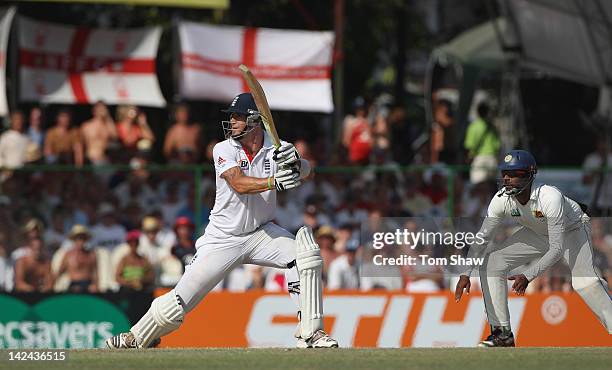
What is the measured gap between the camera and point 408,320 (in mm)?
16484

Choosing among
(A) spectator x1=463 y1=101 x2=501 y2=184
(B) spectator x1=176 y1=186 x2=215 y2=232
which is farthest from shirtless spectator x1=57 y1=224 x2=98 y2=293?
(A) spectator x1=463 y1=101 x2=501 y2=184

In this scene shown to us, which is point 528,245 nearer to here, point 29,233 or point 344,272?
point 344,272

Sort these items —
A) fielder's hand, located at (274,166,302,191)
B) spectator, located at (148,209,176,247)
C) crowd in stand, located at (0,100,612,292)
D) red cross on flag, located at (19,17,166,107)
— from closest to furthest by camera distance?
fielder's hand, located at (274,166,302,191) < crowd in stand, located at (0,100,612,292) < spectator, located at (148,209,176,247) < red cross on flag, located at (19,17,166,107)

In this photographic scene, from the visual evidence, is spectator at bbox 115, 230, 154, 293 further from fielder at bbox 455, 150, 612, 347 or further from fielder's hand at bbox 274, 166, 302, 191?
fielder's hand at bbox 274, 166, 302, 191

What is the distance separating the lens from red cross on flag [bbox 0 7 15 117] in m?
19.9

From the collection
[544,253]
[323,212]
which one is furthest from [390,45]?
[544,253]

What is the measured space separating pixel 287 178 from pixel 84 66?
9.79m

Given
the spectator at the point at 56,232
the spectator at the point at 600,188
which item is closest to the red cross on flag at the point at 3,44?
the spectator at the point at 56,232

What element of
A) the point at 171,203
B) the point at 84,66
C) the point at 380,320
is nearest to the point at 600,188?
the point at 380,320

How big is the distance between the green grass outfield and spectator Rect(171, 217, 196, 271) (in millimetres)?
5207

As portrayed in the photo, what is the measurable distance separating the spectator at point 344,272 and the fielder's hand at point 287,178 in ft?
17.4

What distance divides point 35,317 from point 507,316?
628 cm

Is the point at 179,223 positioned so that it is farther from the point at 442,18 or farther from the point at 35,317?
the point at 442,18

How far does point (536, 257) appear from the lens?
13.0 m
